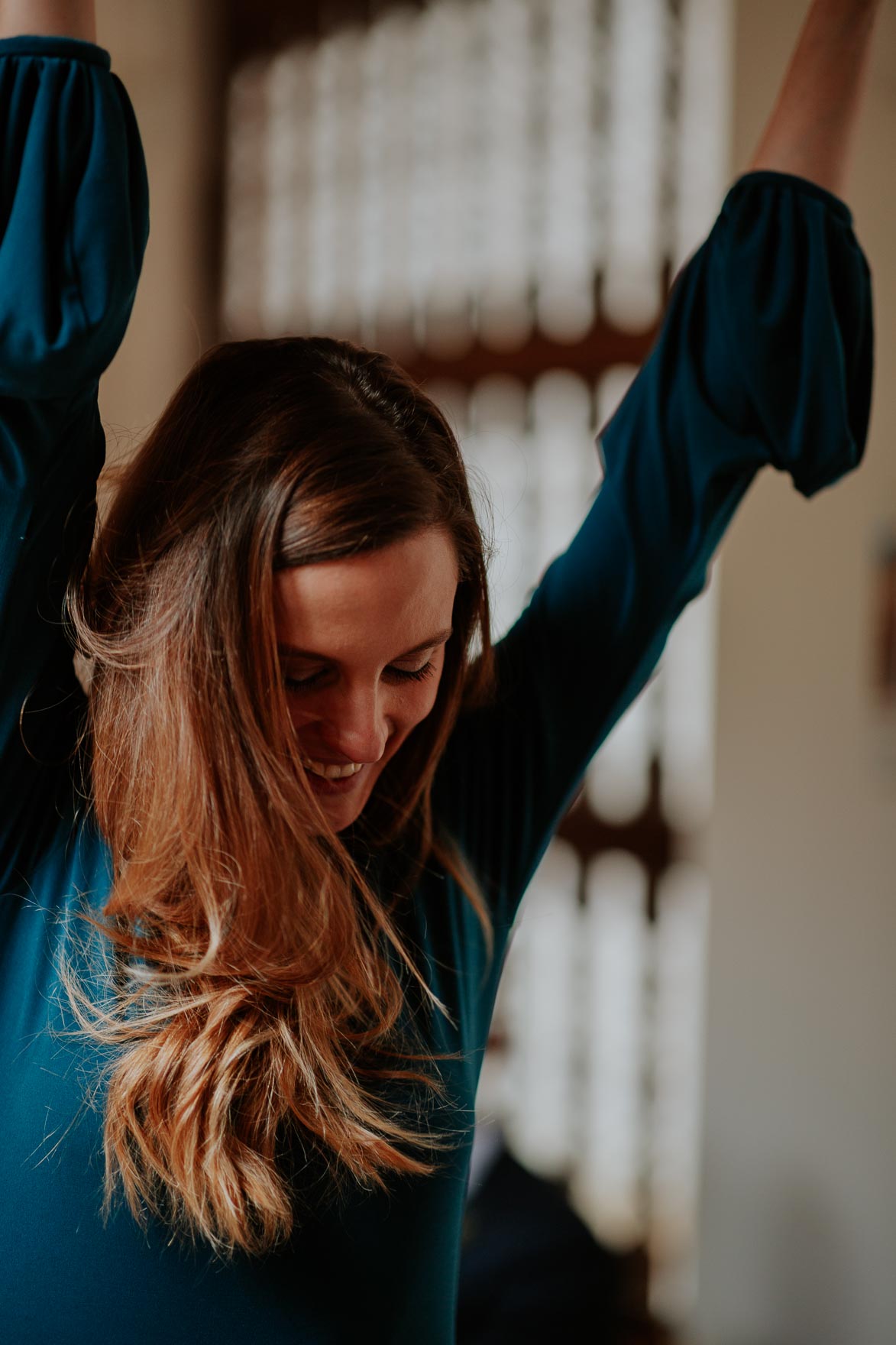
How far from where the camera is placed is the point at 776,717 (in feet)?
10.1

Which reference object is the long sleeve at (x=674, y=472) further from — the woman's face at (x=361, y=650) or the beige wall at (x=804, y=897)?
the beige wall at (x=804, y=897)

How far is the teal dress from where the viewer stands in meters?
0.72

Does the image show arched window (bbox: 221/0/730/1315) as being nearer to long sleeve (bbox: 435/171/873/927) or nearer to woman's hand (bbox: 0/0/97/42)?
long sleeve (bbox: 435/171/873/927)

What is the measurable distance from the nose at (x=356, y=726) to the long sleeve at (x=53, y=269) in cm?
22

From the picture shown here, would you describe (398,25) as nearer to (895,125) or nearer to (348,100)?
(348,100)

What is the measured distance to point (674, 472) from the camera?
100 cm

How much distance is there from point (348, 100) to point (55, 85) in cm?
386

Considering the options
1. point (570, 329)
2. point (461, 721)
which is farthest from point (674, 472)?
point (570, 329)

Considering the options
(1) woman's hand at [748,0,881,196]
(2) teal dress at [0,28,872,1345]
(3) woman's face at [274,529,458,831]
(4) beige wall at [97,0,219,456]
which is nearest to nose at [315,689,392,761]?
(3) woman's face at [274,529,458,831]

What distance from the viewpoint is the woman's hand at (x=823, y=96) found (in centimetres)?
92

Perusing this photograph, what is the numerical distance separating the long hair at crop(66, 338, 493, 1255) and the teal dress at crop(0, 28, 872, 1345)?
0.03 m

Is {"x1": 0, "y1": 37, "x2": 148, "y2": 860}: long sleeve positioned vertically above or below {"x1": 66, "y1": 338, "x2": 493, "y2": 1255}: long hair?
above

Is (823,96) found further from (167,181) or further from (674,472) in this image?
(167,181)

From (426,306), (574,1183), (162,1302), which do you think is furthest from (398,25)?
(162,1302)
